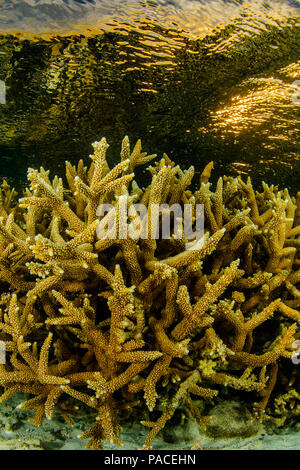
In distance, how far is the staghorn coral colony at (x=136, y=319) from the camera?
2.38m

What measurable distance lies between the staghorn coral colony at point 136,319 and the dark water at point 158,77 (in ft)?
16.4

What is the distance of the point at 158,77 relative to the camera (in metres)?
8.54

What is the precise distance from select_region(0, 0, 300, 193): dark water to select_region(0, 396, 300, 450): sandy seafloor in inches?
267

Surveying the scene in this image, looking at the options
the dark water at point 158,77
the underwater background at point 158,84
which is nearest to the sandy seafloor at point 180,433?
the underwater background at point 158,84

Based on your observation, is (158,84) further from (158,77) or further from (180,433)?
(180,433)

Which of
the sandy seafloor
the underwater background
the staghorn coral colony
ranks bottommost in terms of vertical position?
the sandy seafloor

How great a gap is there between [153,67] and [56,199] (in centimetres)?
698

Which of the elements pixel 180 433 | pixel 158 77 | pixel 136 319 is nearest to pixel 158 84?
pixel 158 77

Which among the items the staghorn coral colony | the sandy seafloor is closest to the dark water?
the staghorn coral colony

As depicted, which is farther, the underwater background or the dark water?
the dark water

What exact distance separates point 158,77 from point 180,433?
8.73 meters

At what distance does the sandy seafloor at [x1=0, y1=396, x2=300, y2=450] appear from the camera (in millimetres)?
2545

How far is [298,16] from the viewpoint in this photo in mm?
5867

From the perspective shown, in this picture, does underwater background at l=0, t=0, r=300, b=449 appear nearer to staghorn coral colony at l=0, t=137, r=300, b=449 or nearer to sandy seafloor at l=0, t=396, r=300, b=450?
sandy seafloor at l=0, t=396, r=300, b=450
